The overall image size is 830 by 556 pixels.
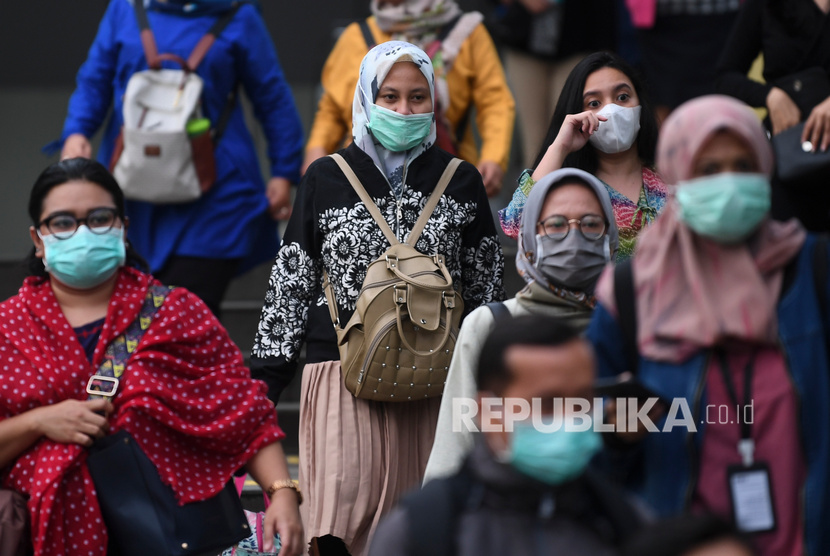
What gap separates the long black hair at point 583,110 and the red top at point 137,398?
1.31 meters

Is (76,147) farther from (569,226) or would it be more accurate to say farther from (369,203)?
(569,226)

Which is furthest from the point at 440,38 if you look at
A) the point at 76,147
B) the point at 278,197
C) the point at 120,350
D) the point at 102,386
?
the point at 102,386

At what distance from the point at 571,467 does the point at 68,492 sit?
1.81m

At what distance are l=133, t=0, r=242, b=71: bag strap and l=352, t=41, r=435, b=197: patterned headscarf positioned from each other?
1456mm

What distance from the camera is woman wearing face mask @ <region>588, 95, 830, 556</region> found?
3057mm

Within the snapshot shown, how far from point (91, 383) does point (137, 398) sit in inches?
5.4

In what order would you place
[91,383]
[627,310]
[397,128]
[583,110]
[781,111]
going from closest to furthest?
[627,310] → [91,383] → [397,128] → [583,110] → [781,111]

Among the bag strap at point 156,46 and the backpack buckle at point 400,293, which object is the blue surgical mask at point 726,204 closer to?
the backpack buckle at point 400,293

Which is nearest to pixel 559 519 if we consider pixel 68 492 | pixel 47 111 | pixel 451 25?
pixel 68 492

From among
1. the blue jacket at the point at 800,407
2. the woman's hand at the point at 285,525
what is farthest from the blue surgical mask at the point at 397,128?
the blue jacket at the point at 800,407

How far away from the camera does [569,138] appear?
453 cm

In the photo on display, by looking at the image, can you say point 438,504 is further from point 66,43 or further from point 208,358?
point 66,43

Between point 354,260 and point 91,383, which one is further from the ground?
point 354,260

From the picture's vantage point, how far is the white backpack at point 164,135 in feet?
19.5
